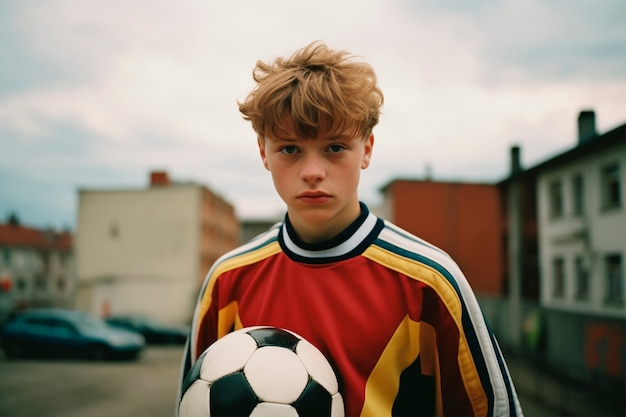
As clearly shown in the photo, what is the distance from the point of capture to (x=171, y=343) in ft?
88.2

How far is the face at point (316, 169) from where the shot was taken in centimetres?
189

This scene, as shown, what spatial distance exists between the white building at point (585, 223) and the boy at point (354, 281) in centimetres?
1494

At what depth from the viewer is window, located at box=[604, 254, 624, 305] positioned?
18.1 metres

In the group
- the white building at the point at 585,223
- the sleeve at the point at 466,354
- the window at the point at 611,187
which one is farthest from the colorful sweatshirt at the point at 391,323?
the window at the point at 611,187

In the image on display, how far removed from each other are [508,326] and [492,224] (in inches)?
538

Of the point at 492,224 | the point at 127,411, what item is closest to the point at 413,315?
the point at 127,411

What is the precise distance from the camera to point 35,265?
58781 mm

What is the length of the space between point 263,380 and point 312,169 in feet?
2.38

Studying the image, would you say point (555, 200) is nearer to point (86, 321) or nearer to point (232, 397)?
point (86, 321)

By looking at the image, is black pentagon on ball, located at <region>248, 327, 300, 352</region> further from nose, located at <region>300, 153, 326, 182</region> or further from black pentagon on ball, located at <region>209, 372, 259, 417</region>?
nose, located at <region>300, 153, 326, 182</region>

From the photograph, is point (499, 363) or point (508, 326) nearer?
point (499, 363)

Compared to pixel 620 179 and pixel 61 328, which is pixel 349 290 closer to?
pixel 620 179

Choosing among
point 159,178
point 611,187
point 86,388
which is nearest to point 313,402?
point 86,388

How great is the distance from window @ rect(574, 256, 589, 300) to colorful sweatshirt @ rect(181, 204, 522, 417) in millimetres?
20776
